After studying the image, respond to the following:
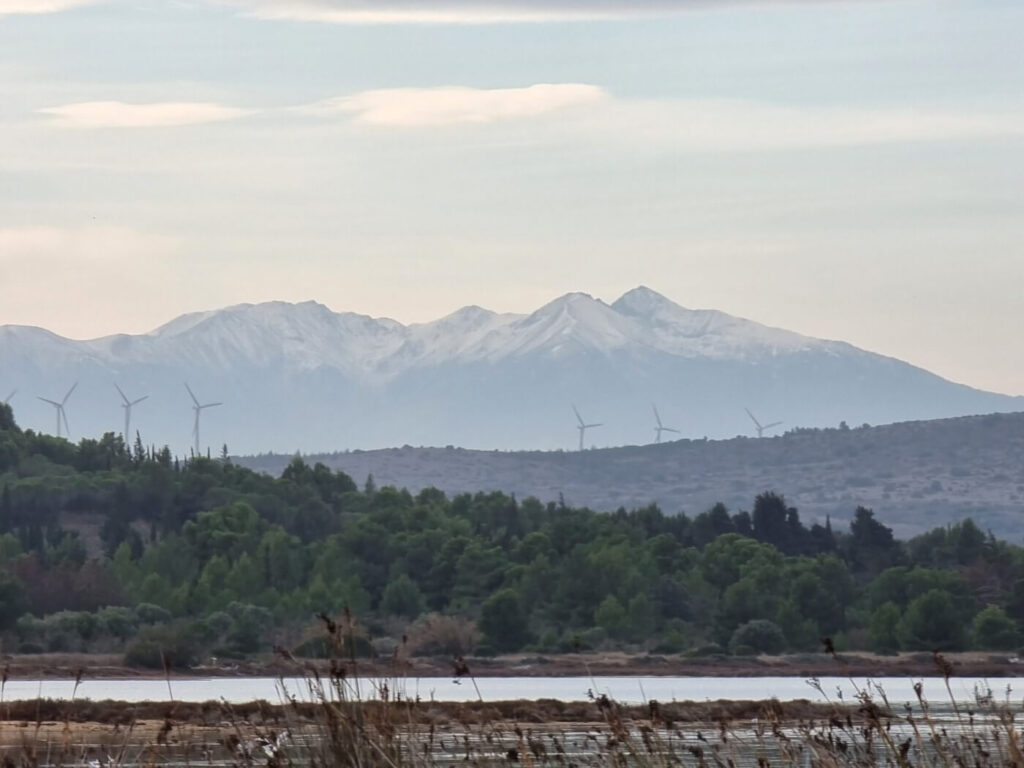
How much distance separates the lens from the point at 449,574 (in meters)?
122

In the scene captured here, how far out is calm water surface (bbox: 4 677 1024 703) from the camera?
6975 cm

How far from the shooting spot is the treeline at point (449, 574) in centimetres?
10700

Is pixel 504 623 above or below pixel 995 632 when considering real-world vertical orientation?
above

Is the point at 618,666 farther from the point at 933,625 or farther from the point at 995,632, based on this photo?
the point at 995,632

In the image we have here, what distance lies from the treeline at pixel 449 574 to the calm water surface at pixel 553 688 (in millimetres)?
6357

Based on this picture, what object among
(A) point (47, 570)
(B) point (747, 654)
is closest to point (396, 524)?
(A) point (47, 570)

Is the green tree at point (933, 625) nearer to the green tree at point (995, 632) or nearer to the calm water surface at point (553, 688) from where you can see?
the green tree at point (995, 632)

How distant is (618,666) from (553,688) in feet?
65.4

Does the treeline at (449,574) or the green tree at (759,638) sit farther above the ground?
the treeline at (449,574)

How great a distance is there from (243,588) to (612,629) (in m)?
21.8

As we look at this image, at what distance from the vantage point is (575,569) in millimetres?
118938

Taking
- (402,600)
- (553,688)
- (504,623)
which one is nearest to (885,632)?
(504,623)

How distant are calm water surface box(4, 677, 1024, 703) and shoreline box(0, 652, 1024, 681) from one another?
0.89 m

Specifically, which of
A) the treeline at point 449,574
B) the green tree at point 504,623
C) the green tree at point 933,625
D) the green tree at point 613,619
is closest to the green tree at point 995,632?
the treeline at point 449,574
